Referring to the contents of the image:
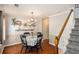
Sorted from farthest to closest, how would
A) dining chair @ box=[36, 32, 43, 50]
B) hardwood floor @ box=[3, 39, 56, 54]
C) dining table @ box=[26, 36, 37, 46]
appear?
dining table @ box=[26, 36, 37, 46]
dining chair @ box=[36, 32, 43, 50]
hardwood floor @ box=[3, 39, 56, 54]

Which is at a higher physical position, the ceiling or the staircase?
the ceiling

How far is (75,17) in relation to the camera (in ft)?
6.29

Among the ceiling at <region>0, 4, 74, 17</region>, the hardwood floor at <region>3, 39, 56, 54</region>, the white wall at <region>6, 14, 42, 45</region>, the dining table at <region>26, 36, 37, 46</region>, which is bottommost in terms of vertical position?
the hardwood floor at <region>3, 39, 56, 54</region>

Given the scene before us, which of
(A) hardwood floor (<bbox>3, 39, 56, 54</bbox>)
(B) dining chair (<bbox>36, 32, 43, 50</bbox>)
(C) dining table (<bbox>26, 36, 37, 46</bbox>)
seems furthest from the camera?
(C) dining table (<bbox>26, 36, 37, 46</bbox>)

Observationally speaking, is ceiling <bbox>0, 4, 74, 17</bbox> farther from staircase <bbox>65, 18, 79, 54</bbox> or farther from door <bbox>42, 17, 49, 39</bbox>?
staircase <bbox>65, 18, 79, 54</bbox>

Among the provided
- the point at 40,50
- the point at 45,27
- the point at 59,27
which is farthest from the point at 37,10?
the point at 40,50

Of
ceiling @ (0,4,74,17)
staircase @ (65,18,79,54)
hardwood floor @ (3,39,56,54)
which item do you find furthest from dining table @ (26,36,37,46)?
staircase @ (65,18,79,54)

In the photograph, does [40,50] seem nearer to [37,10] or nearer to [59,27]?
[59,27]

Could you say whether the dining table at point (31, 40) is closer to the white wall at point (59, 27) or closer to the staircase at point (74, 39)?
the white wall at point (59, 27)

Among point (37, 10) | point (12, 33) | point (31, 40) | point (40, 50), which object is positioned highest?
point (37, 10)

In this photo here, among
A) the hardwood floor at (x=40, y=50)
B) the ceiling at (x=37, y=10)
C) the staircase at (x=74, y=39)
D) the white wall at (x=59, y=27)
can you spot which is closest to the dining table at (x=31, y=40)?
the hardwood floor at (x=40, y=50)

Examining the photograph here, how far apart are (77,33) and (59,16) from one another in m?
0.55
